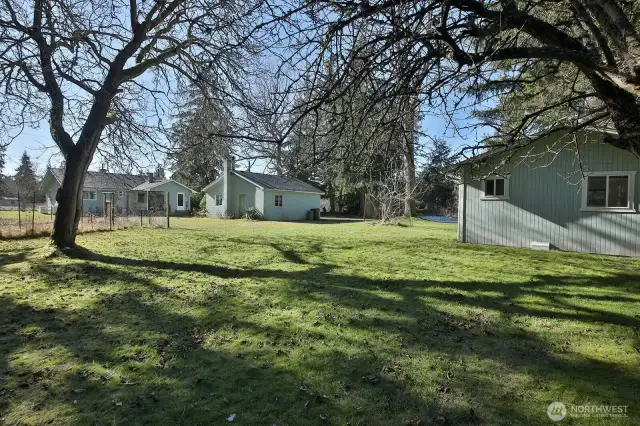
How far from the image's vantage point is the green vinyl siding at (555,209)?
9945 mm

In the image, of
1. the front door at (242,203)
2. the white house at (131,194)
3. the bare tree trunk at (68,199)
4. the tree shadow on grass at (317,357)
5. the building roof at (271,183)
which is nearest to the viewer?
the tree shadow on grass at (317,357)

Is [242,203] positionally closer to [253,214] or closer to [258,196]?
[258,196]

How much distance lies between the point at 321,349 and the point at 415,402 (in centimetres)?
117

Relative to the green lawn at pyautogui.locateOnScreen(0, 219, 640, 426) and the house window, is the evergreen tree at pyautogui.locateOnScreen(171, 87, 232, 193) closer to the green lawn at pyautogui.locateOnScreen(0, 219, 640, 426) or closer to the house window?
the green lawn at pyautogui.locateOnScreen(0, 219, 640, 426)

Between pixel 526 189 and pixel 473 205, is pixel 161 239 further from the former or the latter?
pixel 526 189

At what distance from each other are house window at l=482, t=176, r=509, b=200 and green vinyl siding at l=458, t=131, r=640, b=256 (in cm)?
15

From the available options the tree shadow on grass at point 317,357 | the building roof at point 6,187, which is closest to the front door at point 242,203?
the building roof at point 6,187

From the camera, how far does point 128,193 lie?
34062 mm

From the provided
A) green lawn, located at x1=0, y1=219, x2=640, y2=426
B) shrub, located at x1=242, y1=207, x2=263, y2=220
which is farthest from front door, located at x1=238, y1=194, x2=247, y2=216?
green lawn, located at x1=0, y1=219, x2=640, y2=426

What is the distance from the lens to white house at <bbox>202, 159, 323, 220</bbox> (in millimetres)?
26750

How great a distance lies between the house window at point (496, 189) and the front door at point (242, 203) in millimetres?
19405

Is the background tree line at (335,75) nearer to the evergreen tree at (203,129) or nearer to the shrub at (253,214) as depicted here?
the evergreen tree at (203,129)

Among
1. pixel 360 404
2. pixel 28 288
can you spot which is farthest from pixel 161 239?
pixel 360 404

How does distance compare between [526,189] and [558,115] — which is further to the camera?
[526,189]
